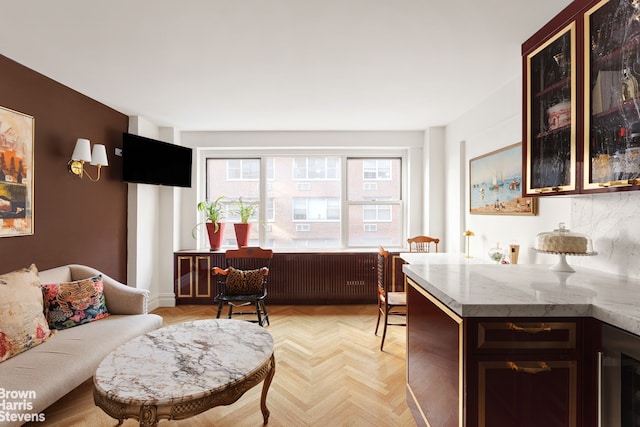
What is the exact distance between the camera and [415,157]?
15.1 feet

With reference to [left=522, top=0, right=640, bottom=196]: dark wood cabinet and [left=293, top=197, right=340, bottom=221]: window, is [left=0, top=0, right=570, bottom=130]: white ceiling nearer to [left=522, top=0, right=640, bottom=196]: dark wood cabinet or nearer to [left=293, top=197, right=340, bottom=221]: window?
[left=522, top=0, right=640, bottom=196]: dark wood cabinet

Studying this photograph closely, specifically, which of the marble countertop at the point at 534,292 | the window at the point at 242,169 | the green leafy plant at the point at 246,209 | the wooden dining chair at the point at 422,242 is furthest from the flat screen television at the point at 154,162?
the marble countertop at the point at 534,292

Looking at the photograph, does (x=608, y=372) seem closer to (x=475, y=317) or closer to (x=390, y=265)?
(x=475, y=317)

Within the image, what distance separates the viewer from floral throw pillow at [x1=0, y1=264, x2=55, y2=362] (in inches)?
77.7

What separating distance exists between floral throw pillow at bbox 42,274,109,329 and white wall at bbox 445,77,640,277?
368 centimetres

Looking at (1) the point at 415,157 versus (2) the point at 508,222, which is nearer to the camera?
(2) the point at 508,222

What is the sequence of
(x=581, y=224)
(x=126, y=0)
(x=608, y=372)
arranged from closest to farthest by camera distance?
1. (x=608, y=372)
2. (x=126, y=0)
3. (x=581, y=224)

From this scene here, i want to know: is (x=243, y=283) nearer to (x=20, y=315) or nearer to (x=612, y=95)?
(x=20, y=315)

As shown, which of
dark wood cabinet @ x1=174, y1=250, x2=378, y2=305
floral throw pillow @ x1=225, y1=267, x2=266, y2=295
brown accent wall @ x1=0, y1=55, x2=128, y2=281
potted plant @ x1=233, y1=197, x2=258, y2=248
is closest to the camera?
brown accent wall @ x1=0, y1=55, x2=128, y2=281

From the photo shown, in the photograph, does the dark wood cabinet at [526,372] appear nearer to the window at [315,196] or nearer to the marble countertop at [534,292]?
the marble countertop at [534,292]

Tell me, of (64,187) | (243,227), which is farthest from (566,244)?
(64,187)

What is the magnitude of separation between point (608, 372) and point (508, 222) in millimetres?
1900

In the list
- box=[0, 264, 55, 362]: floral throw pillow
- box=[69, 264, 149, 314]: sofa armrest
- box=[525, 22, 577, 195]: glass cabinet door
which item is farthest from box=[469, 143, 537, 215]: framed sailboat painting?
box=[0, 264, 55, 362]: floral throw pillow

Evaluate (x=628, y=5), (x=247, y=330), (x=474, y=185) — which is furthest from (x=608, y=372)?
(x=474, y=185)
